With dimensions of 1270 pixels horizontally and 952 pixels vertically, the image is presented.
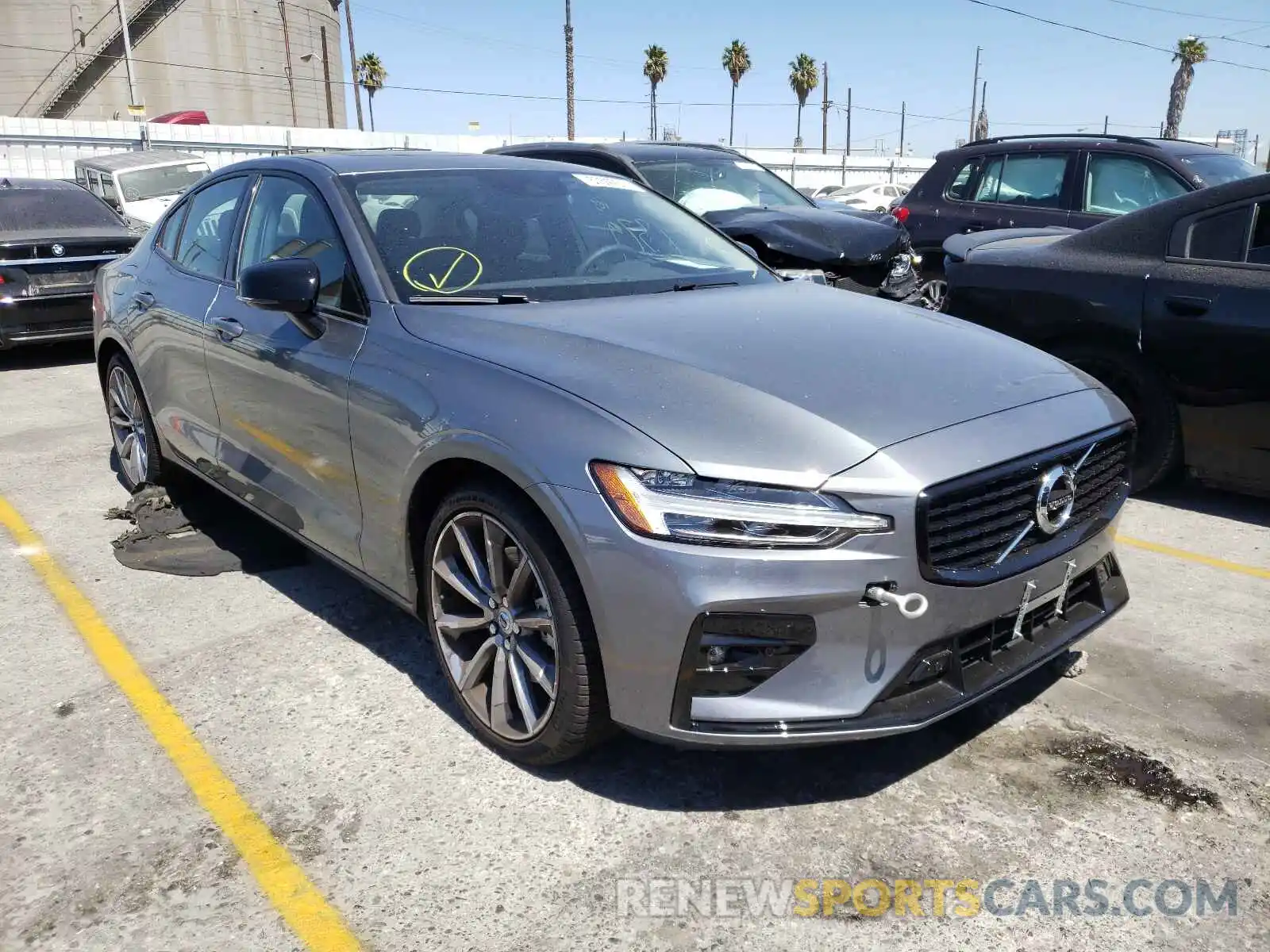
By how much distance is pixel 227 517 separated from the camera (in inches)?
202

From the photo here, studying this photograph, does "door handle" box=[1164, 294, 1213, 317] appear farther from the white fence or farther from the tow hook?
the white fence

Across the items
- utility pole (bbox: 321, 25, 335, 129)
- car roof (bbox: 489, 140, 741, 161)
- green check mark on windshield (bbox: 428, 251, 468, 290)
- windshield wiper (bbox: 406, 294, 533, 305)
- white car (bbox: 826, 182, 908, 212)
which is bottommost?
white car (bbox: 826, 182, 908, 212)

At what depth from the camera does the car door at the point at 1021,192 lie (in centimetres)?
846

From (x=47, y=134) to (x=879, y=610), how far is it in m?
26.3

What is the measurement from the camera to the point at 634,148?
9.10 m

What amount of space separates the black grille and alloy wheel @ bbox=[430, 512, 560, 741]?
957 millimetres

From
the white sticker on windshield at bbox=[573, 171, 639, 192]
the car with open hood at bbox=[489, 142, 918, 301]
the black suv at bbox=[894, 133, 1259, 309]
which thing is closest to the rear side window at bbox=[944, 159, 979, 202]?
the black suv at bbox=[894, 133, 1259, 309]

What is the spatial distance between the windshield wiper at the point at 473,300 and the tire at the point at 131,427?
7.68 ft

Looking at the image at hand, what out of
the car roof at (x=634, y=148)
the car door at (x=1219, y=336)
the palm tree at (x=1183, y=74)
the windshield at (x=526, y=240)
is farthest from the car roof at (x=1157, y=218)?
the palm tree at (x=1183, y=74)

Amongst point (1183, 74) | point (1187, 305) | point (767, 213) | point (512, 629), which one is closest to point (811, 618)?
point (512, 629)

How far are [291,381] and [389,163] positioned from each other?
3.09 feet

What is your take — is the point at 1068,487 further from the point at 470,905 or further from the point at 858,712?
the point at 470,905

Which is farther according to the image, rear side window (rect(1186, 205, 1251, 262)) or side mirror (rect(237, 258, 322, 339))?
rear side window (rect(1186, 205, 1251, 262))

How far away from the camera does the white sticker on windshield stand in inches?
164
